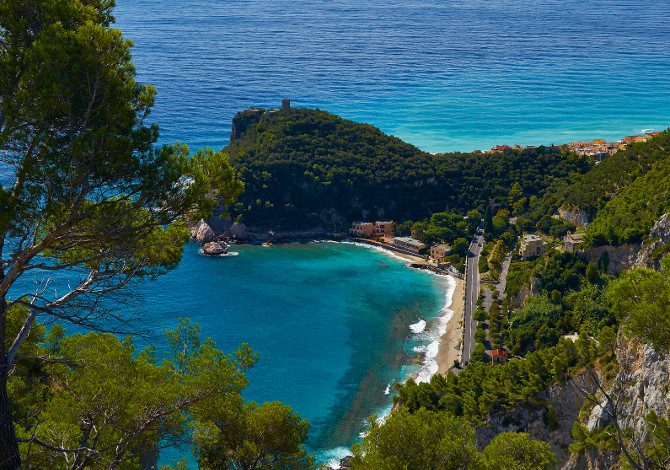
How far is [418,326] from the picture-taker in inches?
1633

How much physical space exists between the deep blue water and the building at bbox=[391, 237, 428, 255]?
85.9ft

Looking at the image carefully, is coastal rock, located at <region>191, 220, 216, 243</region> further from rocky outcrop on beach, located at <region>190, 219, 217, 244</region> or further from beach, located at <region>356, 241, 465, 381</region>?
beach, located at <region>356, 241, 465, 381</region>

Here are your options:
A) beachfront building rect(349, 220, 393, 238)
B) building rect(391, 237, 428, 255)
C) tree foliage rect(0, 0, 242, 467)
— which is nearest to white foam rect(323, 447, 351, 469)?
tree foliage rect(0, 0, 242, 467)

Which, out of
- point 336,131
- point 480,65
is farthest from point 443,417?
point 480,65

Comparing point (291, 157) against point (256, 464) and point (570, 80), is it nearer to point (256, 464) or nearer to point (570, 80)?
point (256, 464)

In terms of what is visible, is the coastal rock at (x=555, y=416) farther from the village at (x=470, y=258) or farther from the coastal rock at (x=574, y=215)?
the coastal rock at (x=574, y=215)

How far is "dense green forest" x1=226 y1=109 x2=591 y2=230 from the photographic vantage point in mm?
57938

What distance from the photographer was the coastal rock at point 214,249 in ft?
171

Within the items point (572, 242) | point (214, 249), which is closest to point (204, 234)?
point (214, 249)

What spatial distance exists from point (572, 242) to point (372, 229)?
2001 cm

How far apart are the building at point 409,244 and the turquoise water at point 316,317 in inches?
66.8

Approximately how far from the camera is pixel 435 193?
197 feet

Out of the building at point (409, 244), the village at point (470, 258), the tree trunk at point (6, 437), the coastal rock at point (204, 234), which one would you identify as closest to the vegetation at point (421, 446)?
the tree trunk at point (6, 437)

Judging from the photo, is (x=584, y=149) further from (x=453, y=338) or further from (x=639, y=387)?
(x=639, y=387)
